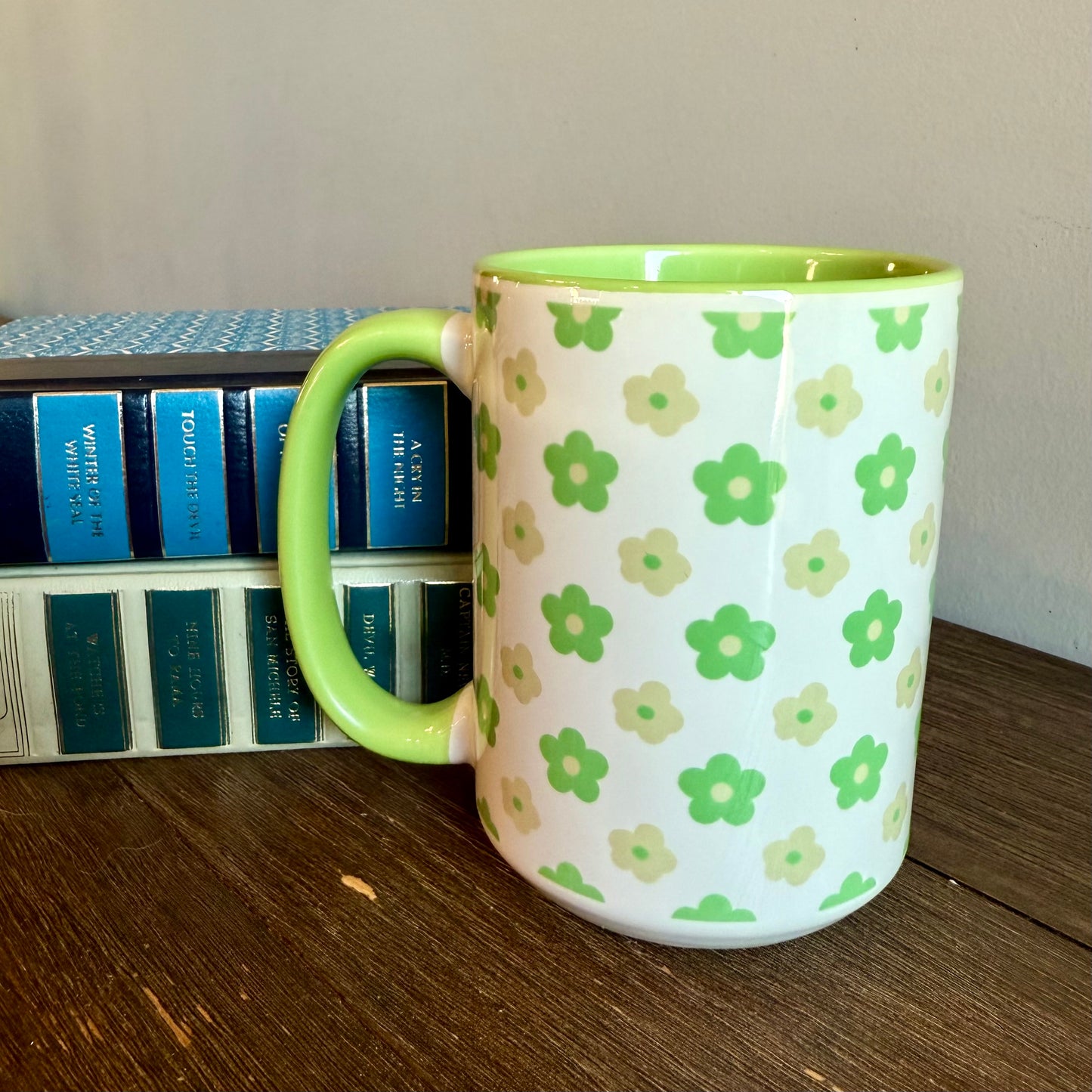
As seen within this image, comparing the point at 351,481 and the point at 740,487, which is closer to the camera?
the point at 740,487

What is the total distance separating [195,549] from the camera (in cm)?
45

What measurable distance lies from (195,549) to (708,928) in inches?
9.7

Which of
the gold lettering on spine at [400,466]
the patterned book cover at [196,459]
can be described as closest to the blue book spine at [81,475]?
the patterned book cover at [196,459]

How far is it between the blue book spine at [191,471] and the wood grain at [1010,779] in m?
0.30

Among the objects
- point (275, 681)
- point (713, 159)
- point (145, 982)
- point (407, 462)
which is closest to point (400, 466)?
point (407, 462)

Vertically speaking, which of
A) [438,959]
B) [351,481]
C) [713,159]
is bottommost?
[438,959]

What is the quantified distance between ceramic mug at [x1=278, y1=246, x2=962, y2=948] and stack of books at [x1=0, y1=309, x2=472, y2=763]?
0.29 ft

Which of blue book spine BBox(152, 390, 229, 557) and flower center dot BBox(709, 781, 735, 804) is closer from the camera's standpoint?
flower center dot BBox(709, 781, 735, 804)

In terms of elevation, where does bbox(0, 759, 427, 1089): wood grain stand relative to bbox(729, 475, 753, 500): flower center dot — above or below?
below

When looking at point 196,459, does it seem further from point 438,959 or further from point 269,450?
point 438,959

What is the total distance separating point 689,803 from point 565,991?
0.23ft

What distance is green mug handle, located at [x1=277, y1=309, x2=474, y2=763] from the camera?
0.37 m

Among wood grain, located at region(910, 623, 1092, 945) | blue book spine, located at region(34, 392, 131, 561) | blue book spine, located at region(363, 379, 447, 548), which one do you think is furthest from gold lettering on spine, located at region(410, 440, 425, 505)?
wood grain, located at region(910, 623, 1092, 945)

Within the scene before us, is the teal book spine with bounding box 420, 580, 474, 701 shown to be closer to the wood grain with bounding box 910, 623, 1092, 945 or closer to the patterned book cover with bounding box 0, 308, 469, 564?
the patterned book cover with bounding box 0, 308, 469, 564
